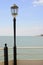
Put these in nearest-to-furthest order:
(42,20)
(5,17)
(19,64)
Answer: (19,64) < (42,20) < (5,17)

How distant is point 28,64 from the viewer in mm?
6090

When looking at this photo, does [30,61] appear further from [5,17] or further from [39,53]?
[5,17]

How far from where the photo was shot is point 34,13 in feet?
42.5

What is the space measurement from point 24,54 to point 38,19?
6129mm

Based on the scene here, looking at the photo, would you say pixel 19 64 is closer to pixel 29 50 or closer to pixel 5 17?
pixel 29 50

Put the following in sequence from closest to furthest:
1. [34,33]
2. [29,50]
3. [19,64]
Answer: [19,64] → [29,50] → [34,33]

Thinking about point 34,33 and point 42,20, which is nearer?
point 34,33

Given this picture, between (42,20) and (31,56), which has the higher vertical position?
(42,20)

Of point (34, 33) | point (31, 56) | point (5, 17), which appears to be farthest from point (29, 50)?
point (5, 17)

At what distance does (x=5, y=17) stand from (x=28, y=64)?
760cm

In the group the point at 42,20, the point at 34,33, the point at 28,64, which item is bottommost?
the point at 28,64

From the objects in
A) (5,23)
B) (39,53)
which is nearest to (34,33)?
(5,23)

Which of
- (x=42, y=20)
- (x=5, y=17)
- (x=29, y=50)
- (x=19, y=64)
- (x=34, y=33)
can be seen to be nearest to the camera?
(x=19, y=64)

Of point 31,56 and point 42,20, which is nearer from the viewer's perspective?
point 31,56
